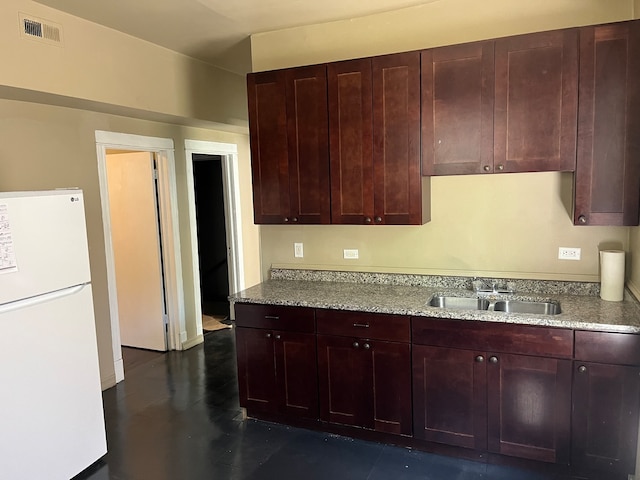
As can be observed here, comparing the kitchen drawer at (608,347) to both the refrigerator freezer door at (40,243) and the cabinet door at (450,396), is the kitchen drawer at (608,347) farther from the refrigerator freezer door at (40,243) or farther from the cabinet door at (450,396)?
the refrigerator freezer door at (40,243)

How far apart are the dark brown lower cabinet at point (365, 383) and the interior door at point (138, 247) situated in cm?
239

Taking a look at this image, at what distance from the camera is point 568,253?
9.52ft

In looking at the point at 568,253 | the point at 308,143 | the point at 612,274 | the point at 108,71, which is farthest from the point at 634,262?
the point at 108,71

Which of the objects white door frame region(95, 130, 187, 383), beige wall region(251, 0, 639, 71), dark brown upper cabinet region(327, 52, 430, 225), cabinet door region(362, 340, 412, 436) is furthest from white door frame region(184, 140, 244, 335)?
cabinet door region(362, 340, 412, 436)

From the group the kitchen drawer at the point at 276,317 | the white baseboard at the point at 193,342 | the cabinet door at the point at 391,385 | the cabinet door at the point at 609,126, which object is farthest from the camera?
the white baseboard at the point at 193,342

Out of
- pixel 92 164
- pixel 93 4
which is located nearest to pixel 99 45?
pixel 93 4

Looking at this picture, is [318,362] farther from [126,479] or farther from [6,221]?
[6,221]

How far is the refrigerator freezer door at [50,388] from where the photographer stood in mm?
2277

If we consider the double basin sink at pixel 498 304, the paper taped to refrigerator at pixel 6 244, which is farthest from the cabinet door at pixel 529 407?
the paper taped to refrigerator at pixel 6 244

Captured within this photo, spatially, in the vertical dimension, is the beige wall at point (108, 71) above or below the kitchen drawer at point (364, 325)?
above

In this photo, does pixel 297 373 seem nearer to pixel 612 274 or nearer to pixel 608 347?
pixel 608 347

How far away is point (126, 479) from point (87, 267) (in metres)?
1.24

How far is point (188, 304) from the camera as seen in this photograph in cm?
487

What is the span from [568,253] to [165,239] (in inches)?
140
